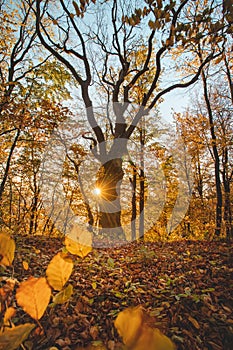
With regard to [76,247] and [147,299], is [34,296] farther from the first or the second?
[147,299]

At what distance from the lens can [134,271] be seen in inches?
106

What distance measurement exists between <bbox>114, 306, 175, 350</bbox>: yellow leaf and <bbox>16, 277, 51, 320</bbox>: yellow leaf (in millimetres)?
187

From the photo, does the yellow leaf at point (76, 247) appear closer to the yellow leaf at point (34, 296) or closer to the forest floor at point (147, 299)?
the yellow leaf at point (34, 296)

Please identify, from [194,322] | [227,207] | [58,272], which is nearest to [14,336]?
[58,272]

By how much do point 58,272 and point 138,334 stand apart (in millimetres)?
290

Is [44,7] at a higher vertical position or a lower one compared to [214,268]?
higher

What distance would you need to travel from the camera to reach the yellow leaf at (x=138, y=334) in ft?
0.91

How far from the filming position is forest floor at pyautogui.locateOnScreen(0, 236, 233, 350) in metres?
1.53

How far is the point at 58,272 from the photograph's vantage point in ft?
1.71

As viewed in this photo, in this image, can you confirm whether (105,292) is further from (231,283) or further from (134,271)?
(231,283)

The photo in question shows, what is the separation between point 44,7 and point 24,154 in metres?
5.45

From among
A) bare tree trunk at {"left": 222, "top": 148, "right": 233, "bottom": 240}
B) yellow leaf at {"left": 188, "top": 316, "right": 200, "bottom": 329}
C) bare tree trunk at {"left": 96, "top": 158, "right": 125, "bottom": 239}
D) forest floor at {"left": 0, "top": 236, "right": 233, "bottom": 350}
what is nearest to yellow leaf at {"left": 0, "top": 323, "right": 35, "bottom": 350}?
forest floor at {"left": 0, "top": 236, "right": 233, "bottom": 350}

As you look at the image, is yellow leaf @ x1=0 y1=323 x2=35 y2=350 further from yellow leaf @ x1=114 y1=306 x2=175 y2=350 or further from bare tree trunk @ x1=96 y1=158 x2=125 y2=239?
bare tree trunk @ x1=96 y1=158 x2=125 y2=239

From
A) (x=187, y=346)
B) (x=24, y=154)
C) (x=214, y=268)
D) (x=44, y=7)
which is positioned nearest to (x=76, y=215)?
(x=24, y=154)
